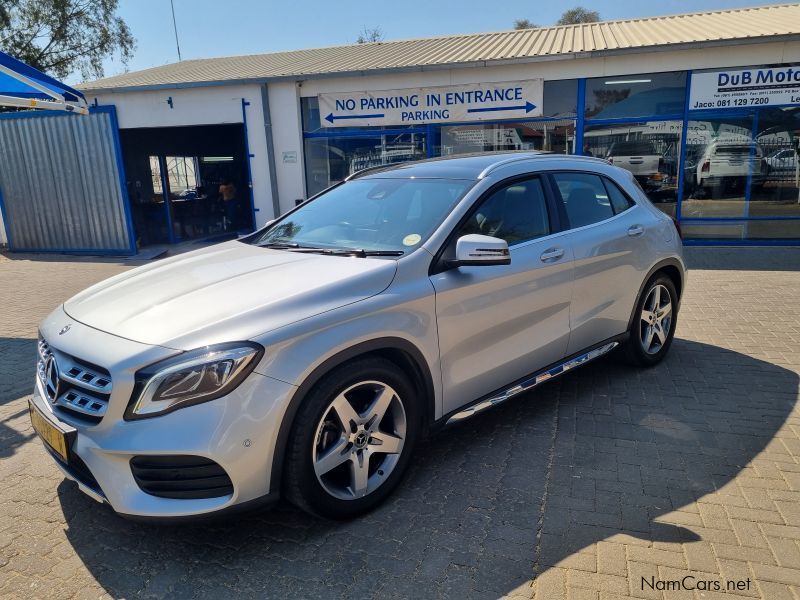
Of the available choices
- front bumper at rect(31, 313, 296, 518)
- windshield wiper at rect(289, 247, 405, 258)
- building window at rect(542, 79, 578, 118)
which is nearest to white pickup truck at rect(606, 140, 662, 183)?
building window at rect(542, 79, 578, 118)

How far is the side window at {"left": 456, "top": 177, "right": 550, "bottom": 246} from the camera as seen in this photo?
3.55 metres

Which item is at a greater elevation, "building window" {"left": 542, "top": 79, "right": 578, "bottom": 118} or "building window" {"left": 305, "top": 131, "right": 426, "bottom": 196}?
"building window" {"left": 542, "top": 79, "right": 578, "bottom": 118}

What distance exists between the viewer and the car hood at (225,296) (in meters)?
2.56

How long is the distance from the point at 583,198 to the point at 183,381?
10.3 ft

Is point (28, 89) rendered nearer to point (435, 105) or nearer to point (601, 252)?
point (435, 105)

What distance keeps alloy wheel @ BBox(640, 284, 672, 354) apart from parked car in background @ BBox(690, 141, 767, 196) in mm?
7881

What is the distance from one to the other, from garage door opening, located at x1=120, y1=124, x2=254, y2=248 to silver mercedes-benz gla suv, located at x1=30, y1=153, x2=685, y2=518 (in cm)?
1057

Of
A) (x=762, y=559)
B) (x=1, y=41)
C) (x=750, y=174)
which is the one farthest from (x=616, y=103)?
(x=1, y=41)

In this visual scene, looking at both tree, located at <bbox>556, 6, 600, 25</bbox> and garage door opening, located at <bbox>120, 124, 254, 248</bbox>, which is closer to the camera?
garage door opening, located at <bbox>120, 124, 254, 248</bbox>

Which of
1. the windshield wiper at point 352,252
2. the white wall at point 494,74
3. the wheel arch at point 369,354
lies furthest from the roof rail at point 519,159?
the white wall at point 494,74

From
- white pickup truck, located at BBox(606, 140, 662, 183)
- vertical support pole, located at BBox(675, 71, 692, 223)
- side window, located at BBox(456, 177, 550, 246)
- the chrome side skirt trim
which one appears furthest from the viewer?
white pickup truck, located at BBox(606, 140, 662, 183)

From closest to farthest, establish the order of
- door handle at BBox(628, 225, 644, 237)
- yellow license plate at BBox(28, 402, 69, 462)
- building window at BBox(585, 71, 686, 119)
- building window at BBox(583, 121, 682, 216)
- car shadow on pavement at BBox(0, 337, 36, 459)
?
yellow license plate at BBox(28, 402, 69, 462)
car shadow on pavement at BBox(0, 337, 36, 459)
door handle at BBox(628, 225, 644, 237)
building window at BBox(585, 71, 686, 119)
building window at BBox(583, 121, 682, 216)

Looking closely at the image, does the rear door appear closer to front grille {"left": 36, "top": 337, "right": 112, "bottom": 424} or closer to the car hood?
the car hood

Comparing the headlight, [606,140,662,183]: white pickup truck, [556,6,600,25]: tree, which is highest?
[556,6,600,25]: tree
